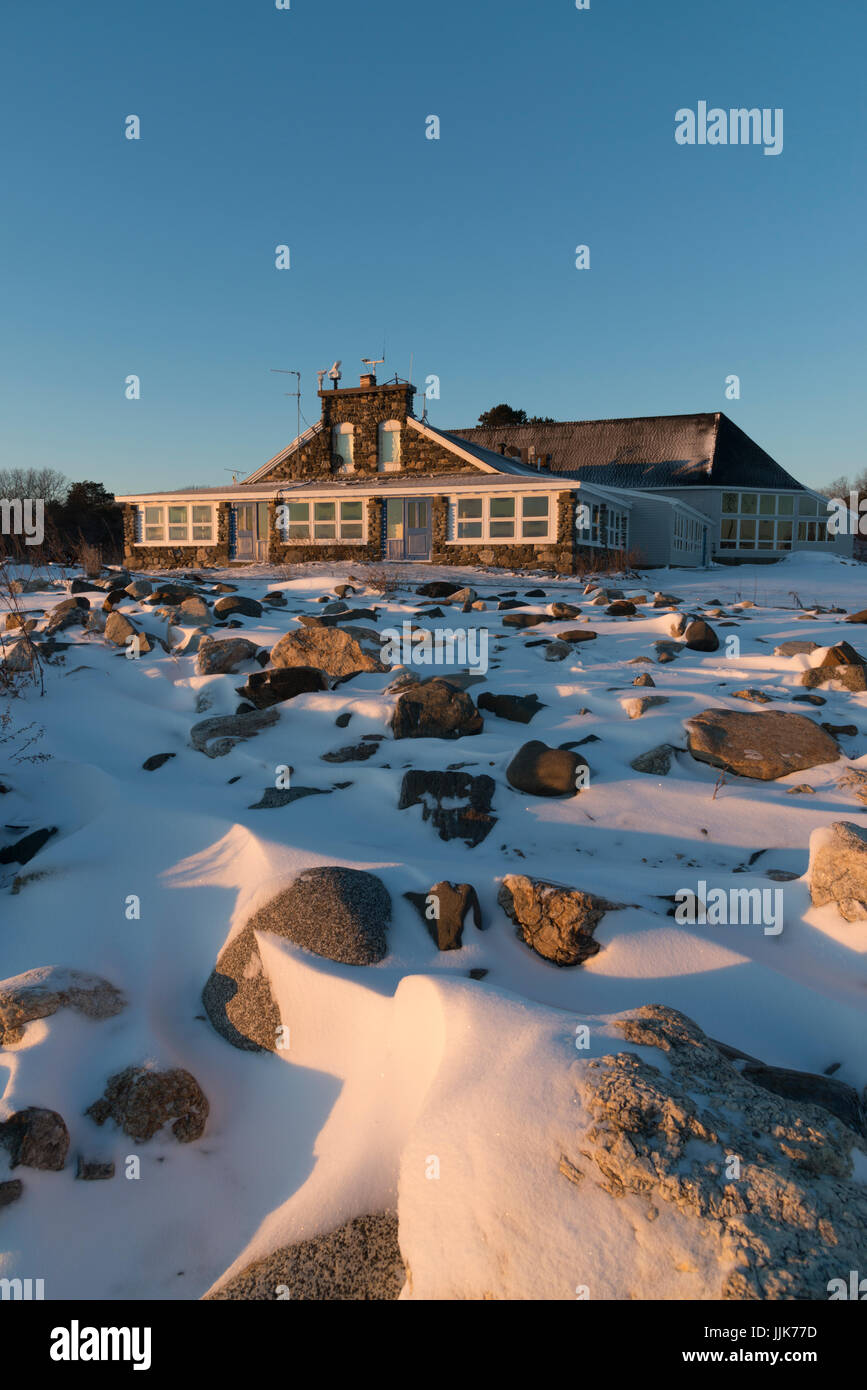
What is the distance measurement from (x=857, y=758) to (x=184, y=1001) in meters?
4.24

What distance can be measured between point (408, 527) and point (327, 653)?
15960 mm

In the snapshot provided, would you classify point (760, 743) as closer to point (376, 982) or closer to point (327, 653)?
point (376, 982)

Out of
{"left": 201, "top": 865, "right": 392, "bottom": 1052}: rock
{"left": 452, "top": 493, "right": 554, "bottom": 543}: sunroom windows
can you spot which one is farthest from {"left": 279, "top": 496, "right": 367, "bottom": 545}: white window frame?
{"left": 201, "top": 865, "right": 392, "bottom": 1052}: rock

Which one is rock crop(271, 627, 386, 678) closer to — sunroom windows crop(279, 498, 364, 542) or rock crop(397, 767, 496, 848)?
rock crop(397, 767, 496, 848)

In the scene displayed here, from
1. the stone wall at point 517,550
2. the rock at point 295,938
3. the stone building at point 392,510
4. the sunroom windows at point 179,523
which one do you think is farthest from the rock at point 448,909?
the sunroom windows at point 179,523

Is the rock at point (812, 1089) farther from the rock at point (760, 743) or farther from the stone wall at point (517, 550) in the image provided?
the stone wall at point (517, 550)

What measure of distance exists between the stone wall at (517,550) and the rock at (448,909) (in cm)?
1698

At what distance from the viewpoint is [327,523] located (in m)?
23.1

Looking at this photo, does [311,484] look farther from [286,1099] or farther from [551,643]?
[286,1099]

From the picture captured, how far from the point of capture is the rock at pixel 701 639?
8312mm

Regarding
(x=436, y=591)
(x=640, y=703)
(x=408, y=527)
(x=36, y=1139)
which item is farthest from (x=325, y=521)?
(x=36, y=1139)

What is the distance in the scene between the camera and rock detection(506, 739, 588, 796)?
4.70 metres

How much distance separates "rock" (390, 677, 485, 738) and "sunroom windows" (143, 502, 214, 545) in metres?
20.7
